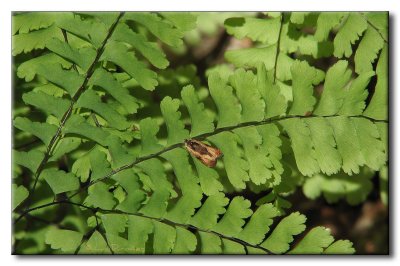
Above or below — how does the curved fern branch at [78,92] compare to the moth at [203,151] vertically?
above

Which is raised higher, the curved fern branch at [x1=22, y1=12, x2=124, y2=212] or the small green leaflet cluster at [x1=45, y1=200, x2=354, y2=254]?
the curved fern branch at [x1=22, y1=12, x2=124, y2=212]

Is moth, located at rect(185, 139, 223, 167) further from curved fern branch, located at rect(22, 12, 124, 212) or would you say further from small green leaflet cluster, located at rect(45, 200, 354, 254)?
curved fern branch, located at rect(22, 12, 124, 212)

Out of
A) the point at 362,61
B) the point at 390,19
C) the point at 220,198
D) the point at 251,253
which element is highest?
the point at 390,19

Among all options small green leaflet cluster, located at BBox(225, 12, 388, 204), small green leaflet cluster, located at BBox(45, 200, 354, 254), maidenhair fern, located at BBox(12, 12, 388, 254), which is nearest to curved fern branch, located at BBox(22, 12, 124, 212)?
maidenhair fern, located at BBox(12, 12, 388, 254)

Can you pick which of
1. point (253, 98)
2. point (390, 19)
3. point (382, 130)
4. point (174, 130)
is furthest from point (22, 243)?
point (390, 19)

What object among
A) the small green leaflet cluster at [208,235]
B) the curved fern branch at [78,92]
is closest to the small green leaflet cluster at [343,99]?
the small green leaflet cluster at [208,235]

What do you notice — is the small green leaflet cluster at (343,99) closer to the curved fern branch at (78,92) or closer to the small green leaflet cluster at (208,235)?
the small green leaflet cluster at (208,235)

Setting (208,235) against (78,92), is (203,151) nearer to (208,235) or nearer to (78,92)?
(208,235)
